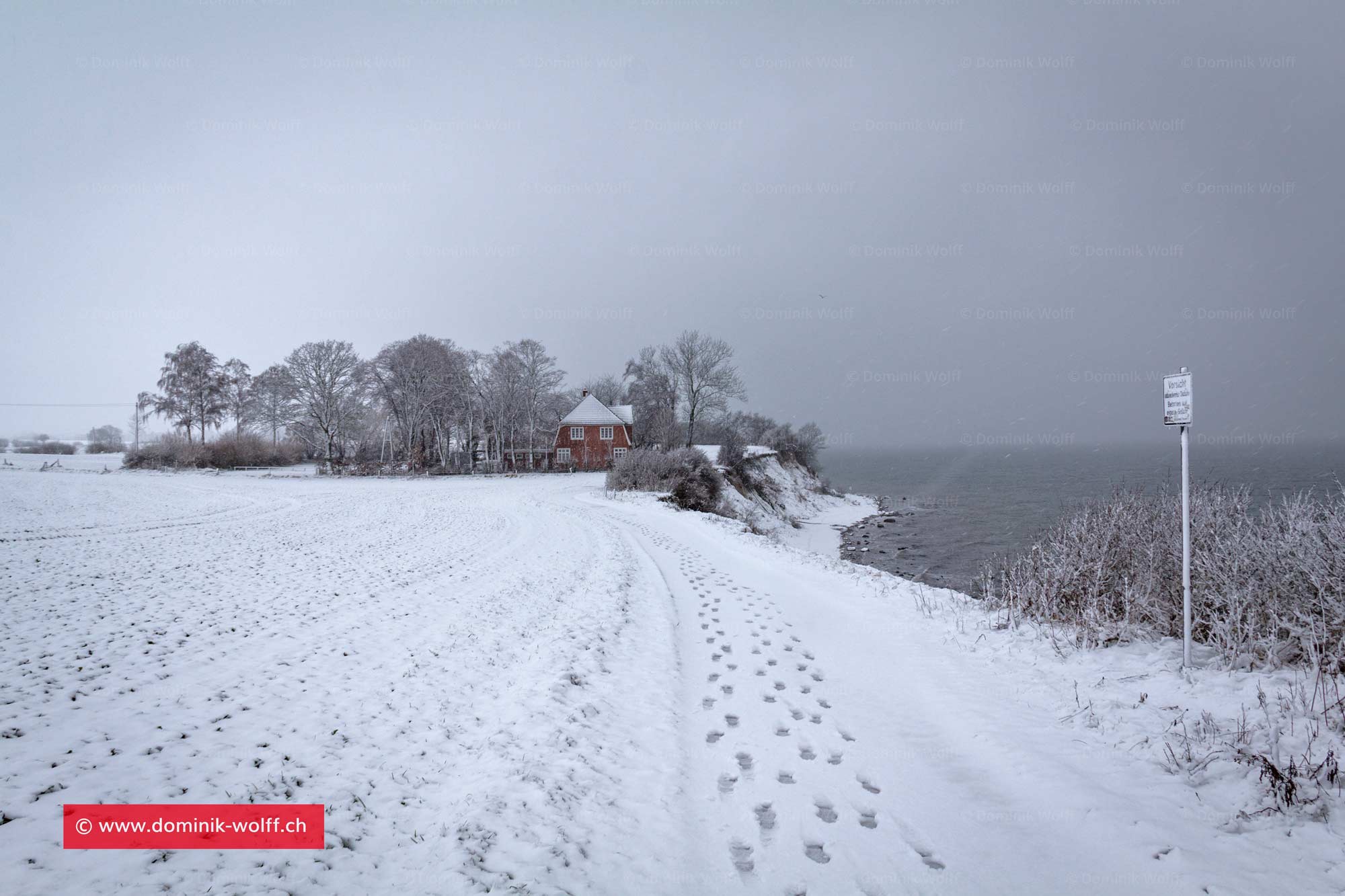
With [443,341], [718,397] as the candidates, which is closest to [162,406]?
[443,341]

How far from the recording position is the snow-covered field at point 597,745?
9.58ft

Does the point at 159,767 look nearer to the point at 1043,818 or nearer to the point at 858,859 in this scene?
the point at 858,859

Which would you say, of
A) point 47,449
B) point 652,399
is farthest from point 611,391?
point 47,449

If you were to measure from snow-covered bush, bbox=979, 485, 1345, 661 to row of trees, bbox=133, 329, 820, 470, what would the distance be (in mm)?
31042

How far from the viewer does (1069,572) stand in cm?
680

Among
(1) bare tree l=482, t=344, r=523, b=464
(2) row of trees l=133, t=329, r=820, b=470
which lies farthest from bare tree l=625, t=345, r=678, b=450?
(1) bare tree l=482, t=344, r=523, b=464

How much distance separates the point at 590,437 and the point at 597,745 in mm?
45980

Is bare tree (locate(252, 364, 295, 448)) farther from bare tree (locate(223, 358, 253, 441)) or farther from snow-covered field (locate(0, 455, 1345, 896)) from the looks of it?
snow-covered field (locate(0, 455, 1345, 896))

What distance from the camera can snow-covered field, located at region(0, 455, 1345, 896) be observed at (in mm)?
2920

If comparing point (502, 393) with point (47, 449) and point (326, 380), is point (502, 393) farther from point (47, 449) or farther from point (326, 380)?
point (47, 449)

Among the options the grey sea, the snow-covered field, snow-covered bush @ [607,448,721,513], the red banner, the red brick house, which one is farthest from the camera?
the red brick house

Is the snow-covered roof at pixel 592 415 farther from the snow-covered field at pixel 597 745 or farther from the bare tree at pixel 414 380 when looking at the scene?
the snow-covered field at pixel 597 745

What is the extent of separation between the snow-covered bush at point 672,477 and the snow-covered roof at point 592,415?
21.9 meters

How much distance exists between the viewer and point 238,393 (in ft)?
177
